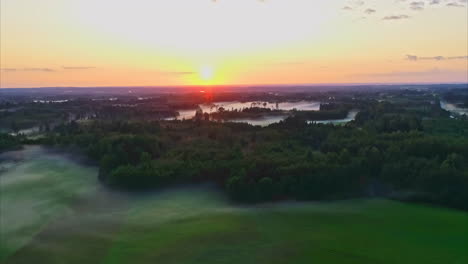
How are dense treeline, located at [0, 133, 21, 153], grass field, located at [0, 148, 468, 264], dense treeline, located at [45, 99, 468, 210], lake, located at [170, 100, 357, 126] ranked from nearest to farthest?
grass field, located at [0, 148, 468, 264] → dense treeline, located at [45, 99, 468, 210] → dense treeline, located at [0, 133, 21, 153] → lake, located at [170, 100, 357, 126]

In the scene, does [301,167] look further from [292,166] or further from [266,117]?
[266,117]

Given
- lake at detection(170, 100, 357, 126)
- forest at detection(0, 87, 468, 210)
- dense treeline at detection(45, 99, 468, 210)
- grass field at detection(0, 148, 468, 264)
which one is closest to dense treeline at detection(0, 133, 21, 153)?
forest at detection(0, 87, 468, 210)

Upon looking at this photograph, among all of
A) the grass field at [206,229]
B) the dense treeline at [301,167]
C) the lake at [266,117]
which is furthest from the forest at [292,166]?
the lake at [266,117]

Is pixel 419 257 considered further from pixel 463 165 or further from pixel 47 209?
pixel 47 209

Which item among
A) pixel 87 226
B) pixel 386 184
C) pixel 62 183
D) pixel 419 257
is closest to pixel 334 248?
pixel 419 257

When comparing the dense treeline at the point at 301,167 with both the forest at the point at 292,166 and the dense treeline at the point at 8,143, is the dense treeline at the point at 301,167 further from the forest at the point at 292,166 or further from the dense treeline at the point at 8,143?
the dense treeline at the point at 8,143

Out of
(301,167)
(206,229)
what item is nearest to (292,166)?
(301,167)

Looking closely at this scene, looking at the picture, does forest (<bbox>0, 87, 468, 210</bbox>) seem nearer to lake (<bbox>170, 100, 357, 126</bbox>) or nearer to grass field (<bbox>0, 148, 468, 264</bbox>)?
grass field (<bbox>0, 148, 468, 264</bbox>)

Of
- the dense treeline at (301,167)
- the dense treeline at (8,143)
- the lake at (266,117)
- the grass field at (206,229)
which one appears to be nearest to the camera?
the grass field at (206,229)
